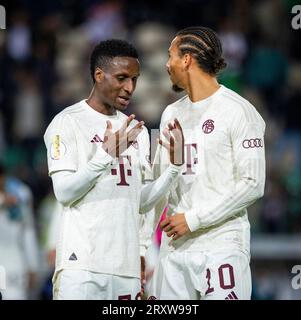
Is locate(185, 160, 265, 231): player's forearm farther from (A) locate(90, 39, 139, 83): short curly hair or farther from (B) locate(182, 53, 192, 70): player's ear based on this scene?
(A) locate(90, 39, 139, 83): short curly hair

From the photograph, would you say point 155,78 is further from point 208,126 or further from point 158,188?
point 158,188

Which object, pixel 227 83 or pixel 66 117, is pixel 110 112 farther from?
pixel 227 83

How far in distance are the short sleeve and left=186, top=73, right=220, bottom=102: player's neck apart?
77 cm

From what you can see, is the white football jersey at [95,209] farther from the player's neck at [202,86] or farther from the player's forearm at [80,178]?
the player's neck at [202,86]

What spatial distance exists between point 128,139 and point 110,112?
0.38 m

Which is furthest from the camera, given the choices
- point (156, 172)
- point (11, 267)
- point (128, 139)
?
point (11, 267)

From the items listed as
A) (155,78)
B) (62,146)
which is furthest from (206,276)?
(155,78)

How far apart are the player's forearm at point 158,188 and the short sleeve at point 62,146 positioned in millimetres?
459

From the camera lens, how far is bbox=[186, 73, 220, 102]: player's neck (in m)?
5.85

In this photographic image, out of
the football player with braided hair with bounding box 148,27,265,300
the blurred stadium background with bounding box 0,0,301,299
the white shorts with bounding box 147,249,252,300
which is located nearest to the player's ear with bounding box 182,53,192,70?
the football player with braided hair with bounding box 148,27,265,300

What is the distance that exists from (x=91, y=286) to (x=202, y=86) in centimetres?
134

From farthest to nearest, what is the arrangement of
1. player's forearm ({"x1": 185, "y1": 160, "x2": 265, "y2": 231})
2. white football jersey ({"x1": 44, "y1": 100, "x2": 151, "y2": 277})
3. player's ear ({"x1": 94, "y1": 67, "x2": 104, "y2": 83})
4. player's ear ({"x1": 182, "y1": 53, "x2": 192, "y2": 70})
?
player's ear ({"x1": 182, "y1": 53, "x2": 192, "y2": 70}) → player's ear ({"x1": 94, "y1": 67, "x2": 104, "y2": 83}) → player's forearm ({"x1": 185, "y1": 160, "x2": 265, "y2": 231}) → white football jersey ({"x1": 44, "y1": 100, "x2": 151, "y2": 277})
